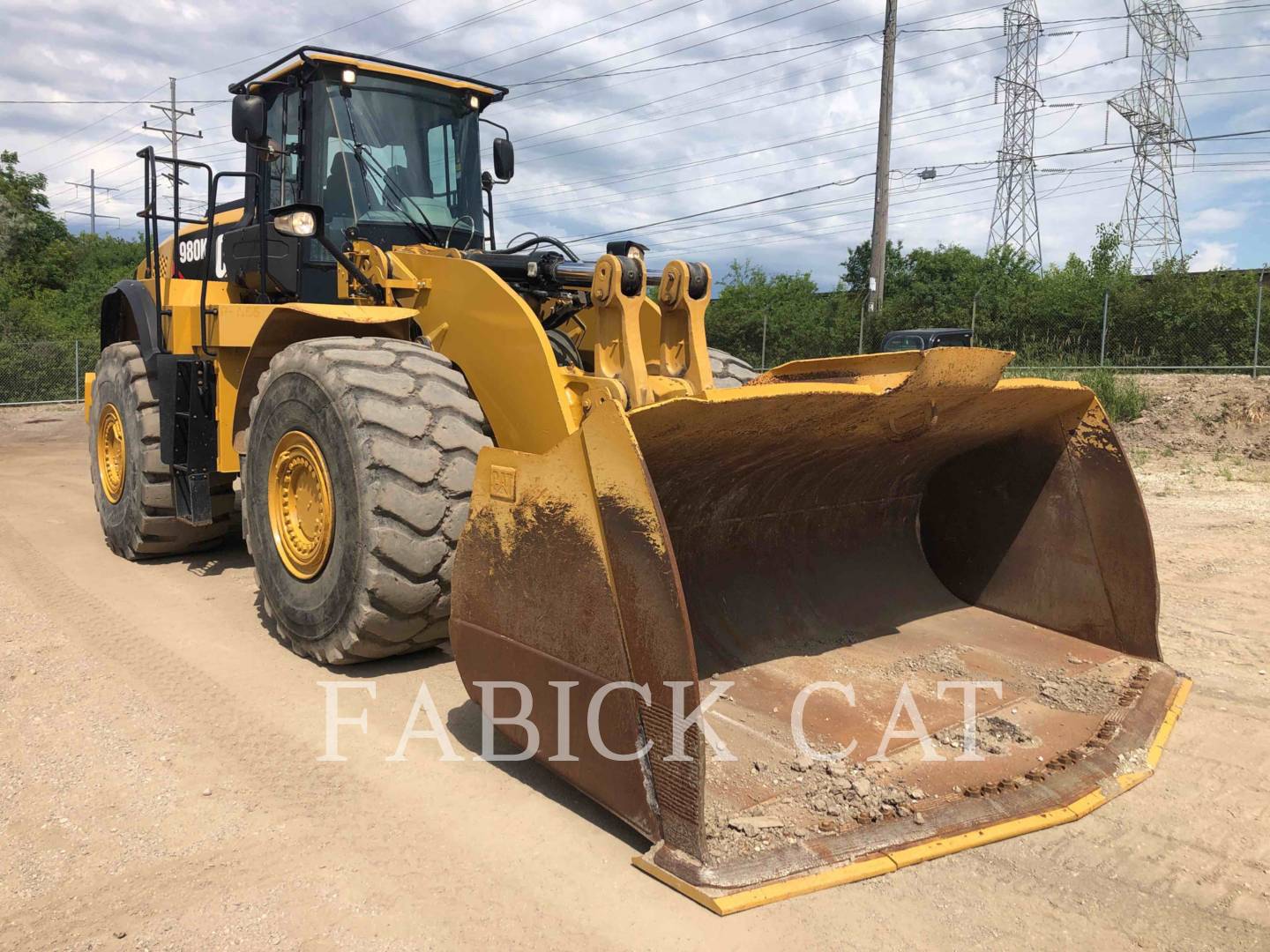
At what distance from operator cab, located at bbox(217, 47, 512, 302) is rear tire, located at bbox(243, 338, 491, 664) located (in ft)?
3.66

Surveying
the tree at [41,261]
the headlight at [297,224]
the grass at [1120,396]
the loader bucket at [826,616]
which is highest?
the tree at [41,261]

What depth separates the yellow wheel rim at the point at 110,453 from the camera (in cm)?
657

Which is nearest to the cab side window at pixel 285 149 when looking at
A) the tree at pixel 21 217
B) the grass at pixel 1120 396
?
the grass at pixel 1120 396

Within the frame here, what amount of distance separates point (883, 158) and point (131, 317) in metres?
14.9

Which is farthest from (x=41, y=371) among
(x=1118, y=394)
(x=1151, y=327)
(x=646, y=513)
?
(x=646, y=513)

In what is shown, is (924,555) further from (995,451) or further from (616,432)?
(616,432)

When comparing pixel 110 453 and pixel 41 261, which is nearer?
pixel 110 453

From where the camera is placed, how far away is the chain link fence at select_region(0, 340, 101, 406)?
20906 millimetres

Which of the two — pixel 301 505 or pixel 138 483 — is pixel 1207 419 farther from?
pixel 138 483

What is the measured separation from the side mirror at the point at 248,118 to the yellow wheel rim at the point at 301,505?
1689 mm

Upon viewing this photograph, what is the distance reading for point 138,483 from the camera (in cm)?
607

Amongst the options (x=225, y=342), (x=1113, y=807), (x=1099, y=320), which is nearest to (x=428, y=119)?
(x=225, y=342)

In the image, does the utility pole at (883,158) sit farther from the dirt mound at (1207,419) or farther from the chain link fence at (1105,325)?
the dirt mound at (1207,419)

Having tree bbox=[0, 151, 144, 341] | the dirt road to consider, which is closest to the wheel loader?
the dirt road
